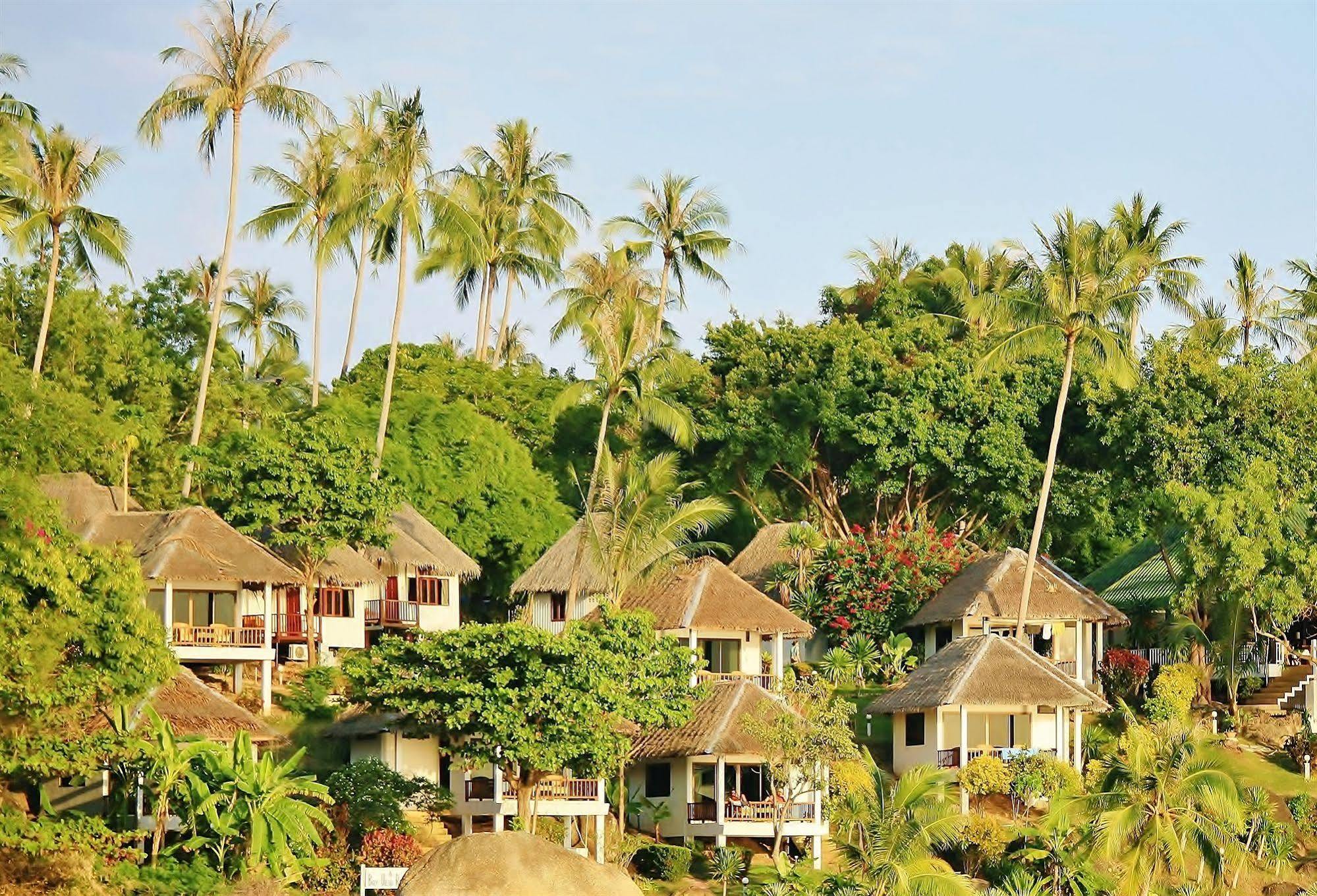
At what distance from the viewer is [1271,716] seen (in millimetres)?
47281

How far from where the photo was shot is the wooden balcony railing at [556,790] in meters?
38.1

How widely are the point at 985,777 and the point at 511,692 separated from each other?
35.3 feet

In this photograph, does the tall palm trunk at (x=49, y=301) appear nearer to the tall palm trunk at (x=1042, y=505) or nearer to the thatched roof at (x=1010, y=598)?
the thatched roof at (x=1010, y=598)

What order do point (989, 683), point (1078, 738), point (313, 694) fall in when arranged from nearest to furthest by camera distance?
point (989, 683)
point (313, 694)
point (1078, 738)

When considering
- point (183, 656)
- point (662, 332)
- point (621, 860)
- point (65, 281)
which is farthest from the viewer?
point (662, 332)

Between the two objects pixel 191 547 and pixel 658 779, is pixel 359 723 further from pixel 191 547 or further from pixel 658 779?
pixel 658 779

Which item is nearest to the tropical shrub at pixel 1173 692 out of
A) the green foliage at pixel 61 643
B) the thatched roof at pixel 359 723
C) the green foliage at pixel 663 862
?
the green foliage at pixel 663 862

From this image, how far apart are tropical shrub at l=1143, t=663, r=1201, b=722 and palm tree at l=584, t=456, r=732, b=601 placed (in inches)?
402

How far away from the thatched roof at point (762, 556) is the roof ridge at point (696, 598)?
538 centimetres

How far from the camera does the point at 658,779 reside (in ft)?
134

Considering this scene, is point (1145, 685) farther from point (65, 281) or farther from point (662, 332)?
point (65, 281)

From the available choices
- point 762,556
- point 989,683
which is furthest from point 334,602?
point 989,683

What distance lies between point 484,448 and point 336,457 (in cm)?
750

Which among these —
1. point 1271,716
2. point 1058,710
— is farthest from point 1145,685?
→ point 1058,710
